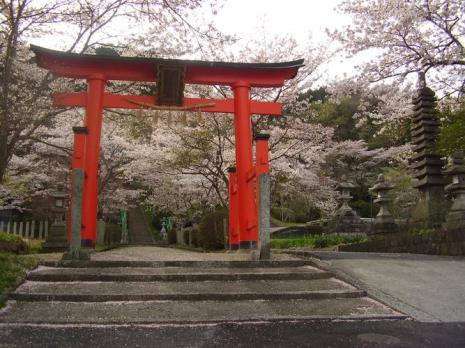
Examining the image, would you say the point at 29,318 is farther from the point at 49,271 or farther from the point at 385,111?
the point at 385,111

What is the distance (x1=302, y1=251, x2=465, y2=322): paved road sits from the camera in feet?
15.8

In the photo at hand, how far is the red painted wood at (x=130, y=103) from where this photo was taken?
26.4 ft

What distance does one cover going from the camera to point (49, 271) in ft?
19.4

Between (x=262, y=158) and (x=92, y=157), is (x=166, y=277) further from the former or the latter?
(x=92, y=157)

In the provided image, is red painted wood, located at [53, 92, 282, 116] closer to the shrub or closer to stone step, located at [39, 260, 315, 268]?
stone step, located at [39, 260, 315, 268]

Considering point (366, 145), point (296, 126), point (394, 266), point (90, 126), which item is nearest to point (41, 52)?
point (90, 126)

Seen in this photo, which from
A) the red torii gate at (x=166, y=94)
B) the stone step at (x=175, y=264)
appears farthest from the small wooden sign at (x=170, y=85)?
the stone step at (x=175, y=264)

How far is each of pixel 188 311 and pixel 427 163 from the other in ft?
30.6

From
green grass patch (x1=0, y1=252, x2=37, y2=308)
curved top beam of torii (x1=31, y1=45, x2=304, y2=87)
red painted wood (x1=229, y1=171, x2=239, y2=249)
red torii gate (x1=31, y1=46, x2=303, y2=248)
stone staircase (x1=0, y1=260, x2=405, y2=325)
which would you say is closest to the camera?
stone staircase (x1=0, y1=260, x2=405, y2=325)

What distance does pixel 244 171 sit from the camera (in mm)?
8766

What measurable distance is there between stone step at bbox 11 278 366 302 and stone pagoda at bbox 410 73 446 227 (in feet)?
21.3

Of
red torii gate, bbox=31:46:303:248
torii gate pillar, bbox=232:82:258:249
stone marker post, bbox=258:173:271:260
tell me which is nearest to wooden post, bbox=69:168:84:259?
red torii gate, bbox=31:46:303:248

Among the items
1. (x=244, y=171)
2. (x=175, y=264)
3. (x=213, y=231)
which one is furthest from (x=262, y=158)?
(x=213, y=231)

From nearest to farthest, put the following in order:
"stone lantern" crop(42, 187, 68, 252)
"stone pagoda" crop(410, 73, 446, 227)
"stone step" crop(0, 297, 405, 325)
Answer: "stone step" crop(0, 297, 405, 325) < "stone pagoda" crop(410, 73, 446, 227) < "stone lantern" crop(42, 187, 68, 252)
